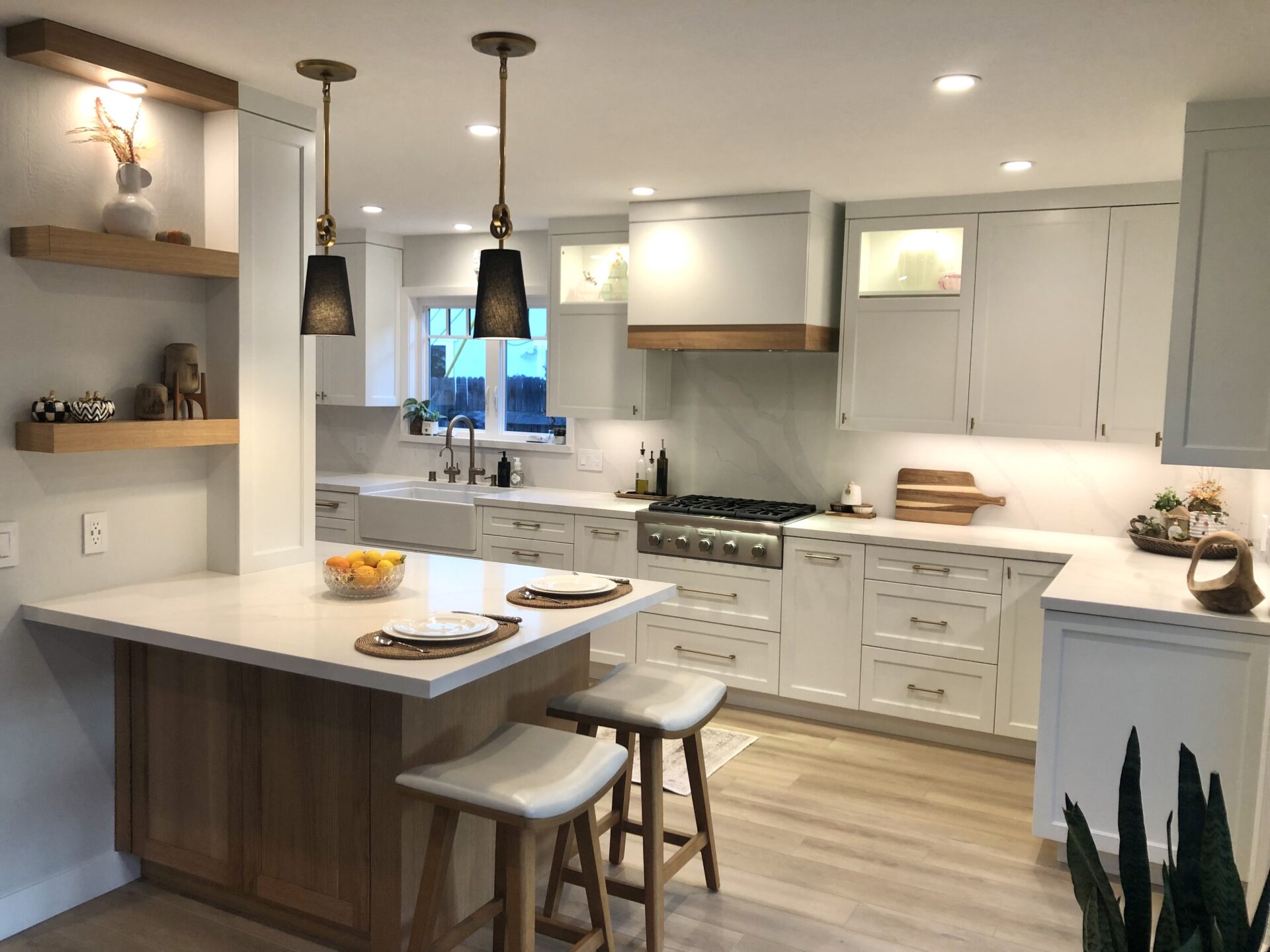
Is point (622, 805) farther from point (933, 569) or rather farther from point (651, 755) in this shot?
point (933, 569)

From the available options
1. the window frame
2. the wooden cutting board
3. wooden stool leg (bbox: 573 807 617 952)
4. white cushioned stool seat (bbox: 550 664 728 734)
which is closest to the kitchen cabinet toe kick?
white cushioned stool seat (bbox: 550 664 728 734)

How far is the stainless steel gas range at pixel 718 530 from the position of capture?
14.6ft

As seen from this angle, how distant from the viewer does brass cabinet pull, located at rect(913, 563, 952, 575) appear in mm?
4133

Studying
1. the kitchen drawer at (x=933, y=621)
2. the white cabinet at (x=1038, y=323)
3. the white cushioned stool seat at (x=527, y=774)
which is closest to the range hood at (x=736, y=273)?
the white cabinet at (x=1038, y=323)

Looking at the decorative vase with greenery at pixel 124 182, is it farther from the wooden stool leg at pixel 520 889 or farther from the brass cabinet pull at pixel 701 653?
the brass cabinet pull at pixel 701 653

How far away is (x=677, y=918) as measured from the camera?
281cm

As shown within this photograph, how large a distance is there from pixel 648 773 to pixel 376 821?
690 millimetres

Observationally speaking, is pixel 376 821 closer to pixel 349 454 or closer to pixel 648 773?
pixel 648 773

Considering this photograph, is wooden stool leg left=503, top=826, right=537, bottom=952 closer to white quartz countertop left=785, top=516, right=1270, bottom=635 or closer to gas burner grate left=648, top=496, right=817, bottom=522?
white quartz countertop left=785, top=516, right=1270, bottom=635

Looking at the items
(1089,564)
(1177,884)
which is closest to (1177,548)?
(1089,564)

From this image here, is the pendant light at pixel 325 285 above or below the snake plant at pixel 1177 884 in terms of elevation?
above

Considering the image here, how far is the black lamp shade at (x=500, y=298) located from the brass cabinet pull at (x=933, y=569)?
2.32 meters

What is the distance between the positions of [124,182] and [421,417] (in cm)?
329

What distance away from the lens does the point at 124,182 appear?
269cm
